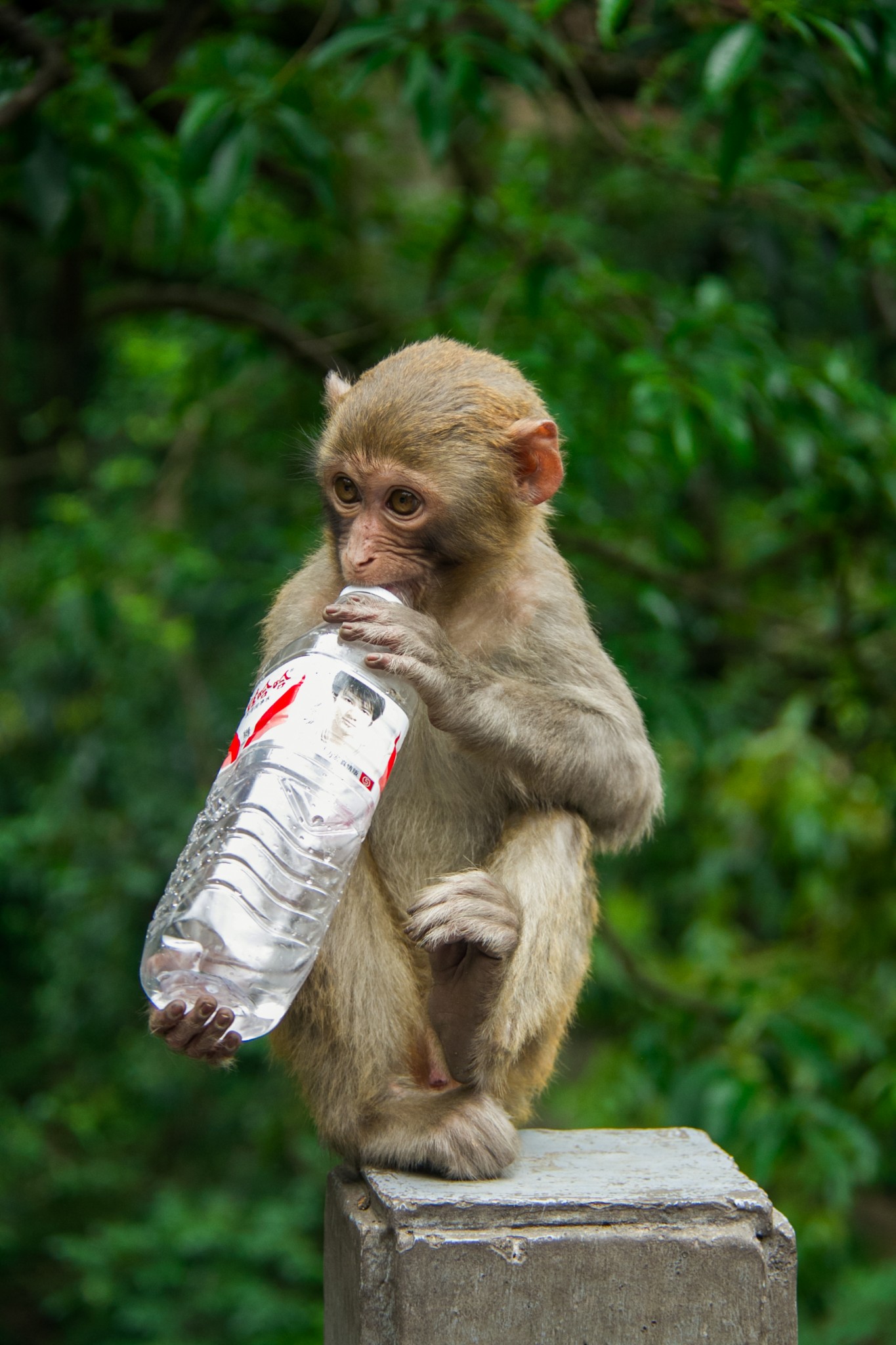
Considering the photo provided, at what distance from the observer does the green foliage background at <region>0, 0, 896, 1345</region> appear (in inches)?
175

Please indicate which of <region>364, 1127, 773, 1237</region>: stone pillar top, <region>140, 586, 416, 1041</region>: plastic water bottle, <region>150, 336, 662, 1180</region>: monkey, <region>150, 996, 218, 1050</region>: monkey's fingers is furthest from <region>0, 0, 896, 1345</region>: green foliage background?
<region>150, 996, 218, 1050</region>: monkey's fingers

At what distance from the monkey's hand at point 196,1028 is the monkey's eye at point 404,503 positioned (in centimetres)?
110

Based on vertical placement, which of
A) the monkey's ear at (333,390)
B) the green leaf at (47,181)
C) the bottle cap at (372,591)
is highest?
the monkey's ear at (333,390)

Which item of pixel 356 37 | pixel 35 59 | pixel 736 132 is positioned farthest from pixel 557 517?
pixel 35 59

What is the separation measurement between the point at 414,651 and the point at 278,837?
1.47 ft

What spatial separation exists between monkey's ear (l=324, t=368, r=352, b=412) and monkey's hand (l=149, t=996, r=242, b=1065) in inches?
60.4

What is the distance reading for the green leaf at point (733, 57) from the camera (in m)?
3.54

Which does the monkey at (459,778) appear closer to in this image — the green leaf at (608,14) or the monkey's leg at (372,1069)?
the monkey's leg at (372,1069)

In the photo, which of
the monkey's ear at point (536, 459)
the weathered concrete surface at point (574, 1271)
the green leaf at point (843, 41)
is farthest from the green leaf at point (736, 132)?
the weathered concrete surface at point (574, 1271)

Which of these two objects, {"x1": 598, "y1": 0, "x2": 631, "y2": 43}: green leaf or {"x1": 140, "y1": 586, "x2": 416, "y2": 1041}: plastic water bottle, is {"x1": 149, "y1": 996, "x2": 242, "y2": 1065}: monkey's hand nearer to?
{"x1": 140, "y1": 586, "x2": 416, "y2": 1041}: plastic water bottle

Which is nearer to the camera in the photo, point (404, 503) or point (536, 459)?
point (404, 503)

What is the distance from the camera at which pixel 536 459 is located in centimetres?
312

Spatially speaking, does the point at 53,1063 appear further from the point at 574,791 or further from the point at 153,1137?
the point at 574,791

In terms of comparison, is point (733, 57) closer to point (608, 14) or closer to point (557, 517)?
point (608, 14)
